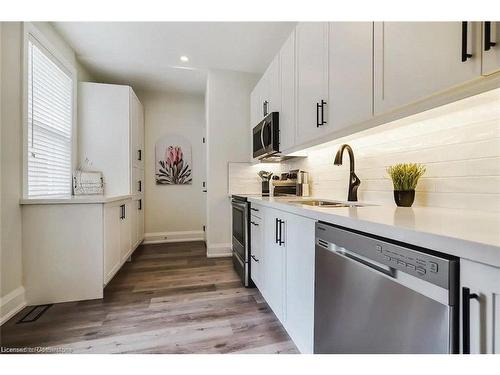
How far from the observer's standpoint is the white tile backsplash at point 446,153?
3.31ft

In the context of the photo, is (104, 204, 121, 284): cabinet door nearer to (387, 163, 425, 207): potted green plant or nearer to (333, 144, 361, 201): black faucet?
(333, 144, 361, 201): black faucet

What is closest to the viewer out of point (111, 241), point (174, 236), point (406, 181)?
point (406, 181)

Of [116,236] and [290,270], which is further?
[116,236]

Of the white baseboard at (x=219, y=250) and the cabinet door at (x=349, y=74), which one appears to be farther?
the white baseboard at (x=219, y=250)

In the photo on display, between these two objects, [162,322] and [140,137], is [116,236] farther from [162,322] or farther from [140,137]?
[140,137]

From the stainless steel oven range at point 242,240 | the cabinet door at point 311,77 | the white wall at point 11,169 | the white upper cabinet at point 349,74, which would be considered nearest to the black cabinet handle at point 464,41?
the white upper cabinet at point 349,74

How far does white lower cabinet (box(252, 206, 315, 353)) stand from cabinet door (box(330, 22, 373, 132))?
1.95 ft

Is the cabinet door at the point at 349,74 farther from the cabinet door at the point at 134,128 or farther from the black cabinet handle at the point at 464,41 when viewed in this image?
the cabinet door at the point at 134,128

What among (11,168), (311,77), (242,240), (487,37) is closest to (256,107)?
(311,77)

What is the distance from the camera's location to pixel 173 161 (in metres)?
4.45

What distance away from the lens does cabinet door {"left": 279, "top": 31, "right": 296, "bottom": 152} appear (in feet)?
6.62

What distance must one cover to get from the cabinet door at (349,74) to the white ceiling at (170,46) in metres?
1.32

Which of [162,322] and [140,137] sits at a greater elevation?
[140,137]

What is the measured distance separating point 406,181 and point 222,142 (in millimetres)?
2596
